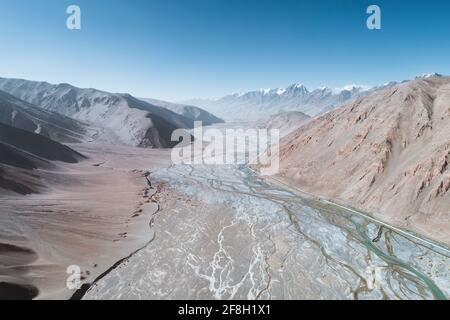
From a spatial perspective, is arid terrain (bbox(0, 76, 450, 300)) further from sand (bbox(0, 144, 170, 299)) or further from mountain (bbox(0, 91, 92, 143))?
mountain (bbox(0, 91, 92, 143))

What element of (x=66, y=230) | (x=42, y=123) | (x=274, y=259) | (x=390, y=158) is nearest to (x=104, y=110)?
(x=42, y=123)

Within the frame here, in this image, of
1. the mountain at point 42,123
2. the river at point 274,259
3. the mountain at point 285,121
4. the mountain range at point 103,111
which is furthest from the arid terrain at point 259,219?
the mountain at point 285,121

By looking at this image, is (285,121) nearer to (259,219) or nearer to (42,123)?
(42,123)

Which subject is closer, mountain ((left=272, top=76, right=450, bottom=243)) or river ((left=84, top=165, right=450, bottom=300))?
river ((left=84, top=165, right=450, bottom=300))

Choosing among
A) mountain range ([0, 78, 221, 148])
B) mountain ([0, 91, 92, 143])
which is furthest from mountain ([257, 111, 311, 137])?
mountain ([0, 91, 92, 143])

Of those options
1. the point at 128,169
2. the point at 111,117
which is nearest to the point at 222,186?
the point at 128,169
